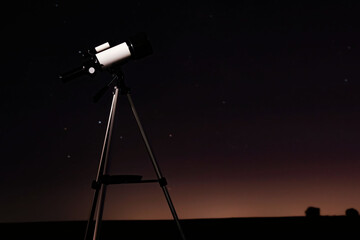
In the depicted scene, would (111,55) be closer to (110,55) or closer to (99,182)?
(110,55)

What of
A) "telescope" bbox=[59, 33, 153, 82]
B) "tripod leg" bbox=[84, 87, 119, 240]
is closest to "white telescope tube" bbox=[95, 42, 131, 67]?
"telescope" bbox=[59, 33, 153, 82]

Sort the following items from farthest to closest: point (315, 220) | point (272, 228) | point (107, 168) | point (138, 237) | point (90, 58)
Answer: point (315, 220) → point (272, 228) → point (138, 237) → point (90, 58) → point (107, 168)

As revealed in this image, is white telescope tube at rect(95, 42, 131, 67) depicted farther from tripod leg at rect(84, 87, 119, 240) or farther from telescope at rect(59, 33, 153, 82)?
tripod leg at rect(84, 87, 119, 240)

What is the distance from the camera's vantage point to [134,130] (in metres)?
3.62

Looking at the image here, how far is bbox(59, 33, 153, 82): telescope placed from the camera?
1821mm

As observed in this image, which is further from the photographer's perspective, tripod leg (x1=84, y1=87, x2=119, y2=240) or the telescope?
the telescope

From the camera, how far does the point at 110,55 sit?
1.82 metres

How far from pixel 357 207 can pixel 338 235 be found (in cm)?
115

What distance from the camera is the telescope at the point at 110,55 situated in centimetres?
182

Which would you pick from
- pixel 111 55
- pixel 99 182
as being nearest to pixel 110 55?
pixel 111 55

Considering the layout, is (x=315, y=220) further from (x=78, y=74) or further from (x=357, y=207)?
(x=78, y=74)

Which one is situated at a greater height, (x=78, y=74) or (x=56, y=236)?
(x=78, y=74)

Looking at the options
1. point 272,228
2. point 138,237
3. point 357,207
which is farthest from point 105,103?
point 357,207

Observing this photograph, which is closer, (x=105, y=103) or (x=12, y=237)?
(x=12, y=237)
